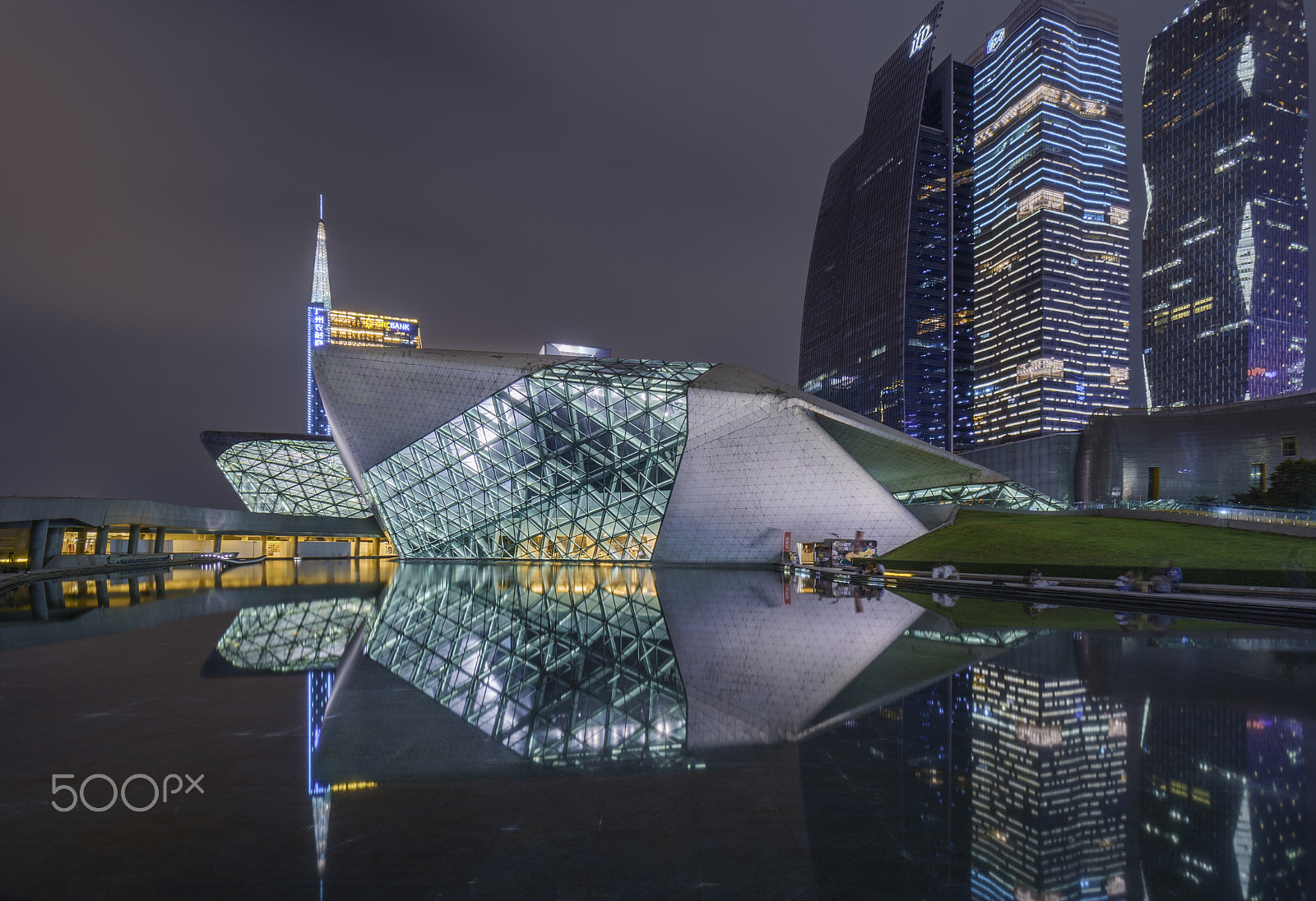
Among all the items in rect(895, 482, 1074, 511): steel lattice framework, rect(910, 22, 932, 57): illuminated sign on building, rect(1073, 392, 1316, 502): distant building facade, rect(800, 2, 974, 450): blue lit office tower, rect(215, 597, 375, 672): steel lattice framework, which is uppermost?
rect(910, 22, 932, 57): illuminated sign on building

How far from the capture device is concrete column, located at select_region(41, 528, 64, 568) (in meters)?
40.4

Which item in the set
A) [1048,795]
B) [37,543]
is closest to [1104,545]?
[1048,795]

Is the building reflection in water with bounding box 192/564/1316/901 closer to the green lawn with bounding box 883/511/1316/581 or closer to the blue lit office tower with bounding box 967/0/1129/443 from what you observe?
the green lawn with bounding box 883/511/1316/581

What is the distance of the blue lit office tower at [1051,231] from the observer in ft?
515

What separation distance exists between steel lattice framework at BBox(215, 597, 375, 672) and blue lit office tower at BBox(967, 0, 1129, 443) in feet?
544

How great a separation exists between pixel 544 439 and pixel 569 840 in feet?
121

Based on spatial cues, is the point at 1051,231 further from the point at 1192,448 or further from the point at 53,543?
the point at 53,543

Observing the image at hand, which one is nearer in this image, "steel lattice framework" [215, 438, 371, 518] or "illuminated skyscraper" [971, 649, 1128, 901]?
"illuminated skyscraper" [971, 649, 1128, 901]

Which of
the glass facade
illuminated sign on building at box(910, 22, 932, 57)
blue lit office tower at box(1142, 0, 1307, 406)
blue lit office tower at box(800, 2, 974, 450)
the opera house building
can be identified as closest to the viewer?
the opera house building

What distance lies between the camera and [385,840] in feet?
14.6

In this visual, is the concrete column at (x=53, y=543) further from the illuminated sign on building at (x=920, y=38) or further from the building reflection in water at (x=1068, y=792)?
the illuminated sign on building at (x=920, y=38)

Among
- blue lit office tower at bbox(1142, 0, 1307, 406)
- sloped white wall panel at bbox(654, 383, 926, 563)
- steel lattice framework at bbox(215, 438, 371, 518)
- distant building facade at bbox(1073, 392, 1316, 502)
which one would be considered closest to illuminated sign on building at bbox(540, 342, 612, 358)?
steel lattice framework at bbox(215, 438, 371, 518)

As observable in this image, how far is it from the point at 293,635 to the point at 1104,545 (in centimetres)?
3073

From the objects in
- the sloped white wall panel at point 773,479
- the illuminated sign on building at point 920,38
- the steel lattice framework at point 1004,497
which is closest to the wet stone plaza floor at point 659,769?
the sloped white wall panel at point 773,479
